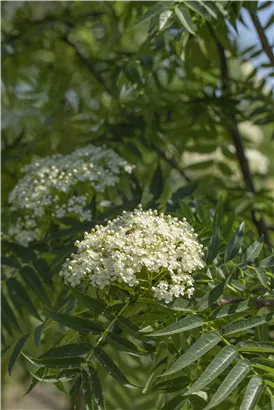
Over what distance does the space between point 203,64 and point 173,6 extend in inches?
26.8

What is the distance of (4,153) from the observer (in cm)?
244

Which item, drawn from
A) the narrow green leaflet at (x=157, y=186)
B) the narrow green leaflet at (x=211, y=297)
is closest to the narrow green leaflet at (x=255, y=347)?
the narrow green leaflet at (x=211, y=297)

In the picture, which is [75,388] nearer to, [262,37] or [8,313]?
[8,313]

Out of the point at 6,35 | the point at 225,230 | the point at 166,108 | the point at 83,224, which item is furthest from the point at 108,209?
the point at 6,35

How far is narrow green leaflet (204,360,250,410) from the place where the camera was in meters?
1.22

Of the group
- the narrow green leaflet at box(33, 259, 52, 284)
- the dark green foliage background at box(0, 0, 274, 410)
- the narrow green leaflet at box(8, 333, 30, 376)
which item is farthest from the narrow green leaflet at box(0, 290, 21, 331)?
the narrow green leaflet at box(8, 333, 30, 376)

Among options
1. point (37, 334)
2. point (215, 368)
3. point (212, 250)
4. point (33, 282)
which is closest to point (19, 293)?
point (33, 282)

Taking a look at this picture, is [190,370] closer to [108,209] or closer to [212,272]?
[212,272]

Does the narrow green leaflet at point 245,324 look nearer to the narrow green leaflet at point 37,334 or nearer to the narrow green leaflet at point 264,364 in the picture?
the narrow green leaflet at point 264,364

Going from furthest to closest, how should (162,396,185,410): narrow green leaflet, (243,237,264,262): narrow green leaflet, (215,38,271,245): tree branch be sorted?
(215,38,271,245): tree branch → (243,237,264,262): narrow green leaflet → (162,396,185,410): narrow green leaflet

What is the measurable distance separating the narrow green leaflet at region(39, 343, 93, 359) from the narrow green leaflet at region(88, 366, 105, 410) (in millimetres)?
39

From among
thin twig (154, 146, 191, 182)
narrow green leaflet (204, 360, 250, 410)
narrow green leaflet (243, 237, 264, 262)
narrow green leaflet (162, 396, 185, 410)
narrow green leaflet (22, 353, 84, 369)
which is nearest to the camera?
narrow green leaflet (204, 360, 250, 410)

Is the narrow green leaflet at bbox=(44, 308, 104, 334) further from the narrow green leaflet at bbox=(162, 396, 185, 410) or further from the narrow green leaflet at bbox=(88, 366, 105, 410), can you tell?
the narrow green leaflet at bbox=(162, 396, 185, 410)

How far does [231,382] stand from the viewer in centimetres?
128
